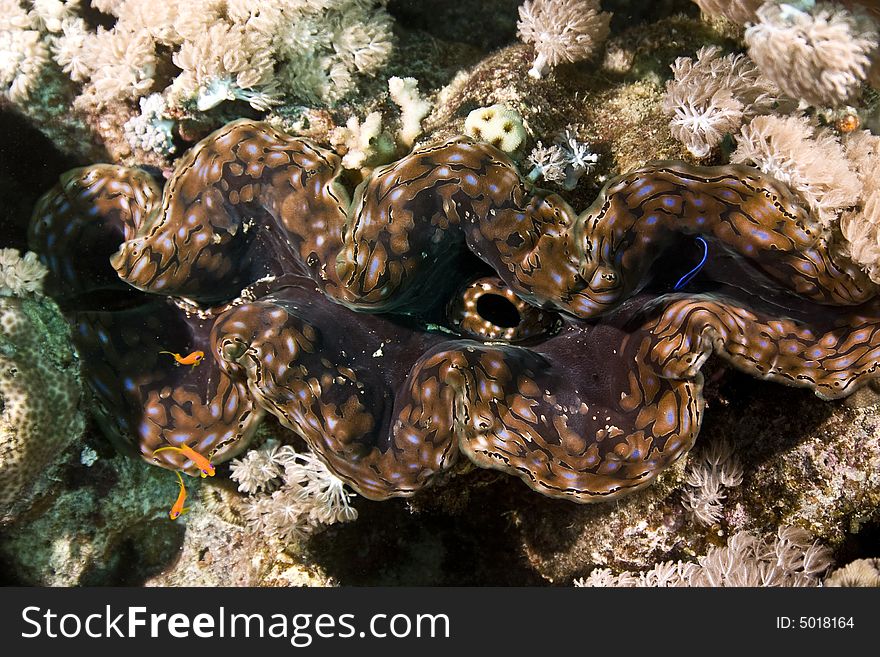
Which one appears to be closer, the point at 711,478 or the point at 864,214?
the point at 864,214

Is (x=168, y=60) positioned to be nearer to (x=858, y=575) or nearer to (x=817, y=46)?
(x=817, y=46)

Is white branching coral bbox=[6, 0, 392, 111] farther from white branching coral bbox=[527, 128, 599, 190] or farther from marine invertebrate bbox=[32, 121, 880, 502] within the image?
white branching coral bbox=[527, 128, 599, 190]

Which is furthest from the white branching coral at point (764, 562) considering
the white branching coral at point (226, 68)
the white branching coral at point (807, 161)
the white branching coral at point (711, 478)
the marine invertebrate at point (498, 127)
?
the white branching coral at point (226, 68)

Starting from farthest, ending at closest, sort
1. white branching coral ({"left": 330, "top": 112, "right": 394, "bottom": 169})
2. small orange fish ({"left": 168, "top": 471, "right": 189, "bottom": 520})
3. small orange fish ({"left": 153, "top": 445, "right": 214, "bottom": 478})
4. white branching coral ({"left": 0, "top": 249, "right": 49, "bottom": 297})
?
small orange fish ({"left": 168, "top": 471, "right": 189, "bottom": 520}) < small orange fish ({"left": 153, "top": 445, "right": 214, "bottom": 478}) < white branching coral ({"left": 0, "top": 249, "right": 49, "bottom": 297}) < white branching coral ({"left": 330, "top": 112, "right": 394, "bottom": 169})


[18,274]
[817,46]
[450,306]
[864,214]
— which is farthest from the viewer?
[450,306]

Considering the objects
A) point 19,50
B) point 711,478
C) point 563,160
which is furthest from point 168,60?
point 711,478

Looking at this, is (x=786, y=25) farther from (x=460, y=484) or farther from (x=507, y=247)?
(x=460, y=484)

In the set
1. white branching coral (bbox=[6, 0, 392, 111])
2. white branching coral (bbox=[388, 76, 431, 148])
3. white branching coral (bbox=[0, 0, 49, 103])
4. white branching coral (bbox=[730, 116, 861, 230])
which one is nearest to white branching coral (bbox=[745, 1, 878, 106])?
white branching coral (bbox=[730, 116, 861, 230])
